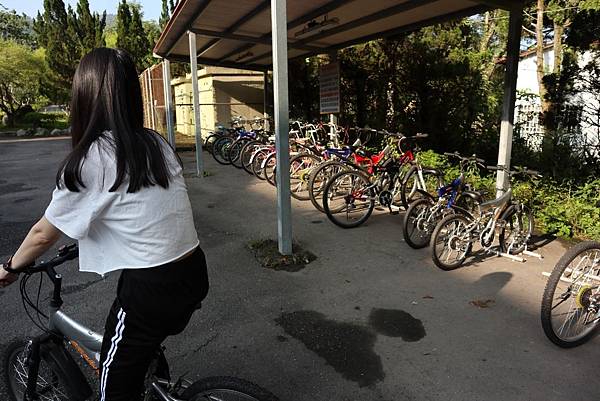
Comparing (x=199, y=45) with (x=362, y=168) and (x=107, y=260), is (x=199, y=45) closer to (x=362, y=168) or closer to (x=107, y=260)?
(x=362, y=168)

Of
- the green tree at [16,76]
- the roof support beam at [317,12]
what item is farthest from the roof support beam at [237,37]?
the green tree at [16,76]

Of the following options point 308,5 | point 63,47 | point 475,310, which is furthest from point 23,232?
point 63,47

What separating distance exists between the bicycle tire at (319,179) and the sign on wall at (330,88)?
2.86m

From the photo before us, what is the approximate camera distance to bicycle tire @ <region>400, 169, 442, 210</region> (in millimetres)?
5354

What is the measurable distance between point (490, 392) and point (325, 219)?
343cm

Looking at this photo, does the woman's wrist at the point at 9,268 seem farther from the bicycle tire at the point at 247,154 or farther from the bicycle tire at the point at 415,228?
the bicycle tire at the point at 247,154

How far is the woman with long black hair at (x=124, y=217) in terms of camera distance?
1293 millimetres

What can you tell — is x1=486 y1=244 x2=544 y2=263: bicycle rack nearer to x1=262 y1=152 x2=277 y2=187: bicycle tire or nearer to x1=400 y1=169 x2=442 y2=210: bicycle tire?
x1=400 y1=169 x2=442 y2=210: bicycle tire

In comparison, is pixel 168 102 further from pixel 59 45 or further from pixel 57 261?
pixel 59 45

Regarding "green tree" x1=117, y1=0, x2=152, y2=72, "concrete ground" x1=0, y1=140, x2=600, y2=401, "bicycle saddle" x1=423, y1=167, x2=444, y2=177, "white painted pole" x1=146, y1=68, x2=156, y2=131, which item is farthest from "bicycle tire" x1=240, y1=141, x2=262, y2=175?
"green tree" x1=117, y1=0, x2=152, y2=72

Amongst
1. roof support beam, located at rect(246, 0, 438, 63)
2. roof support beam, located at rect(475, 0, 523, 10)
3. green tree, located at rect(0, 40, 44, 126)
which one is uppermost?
green tree, located at rect(0, 40, 44, 126)

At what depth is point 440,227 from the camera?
3854mm

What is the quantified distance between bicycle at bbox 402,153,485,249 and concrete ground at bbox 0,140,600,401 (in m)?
0.23

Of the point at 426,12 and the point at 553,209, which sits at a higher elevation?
the point at 426,12
